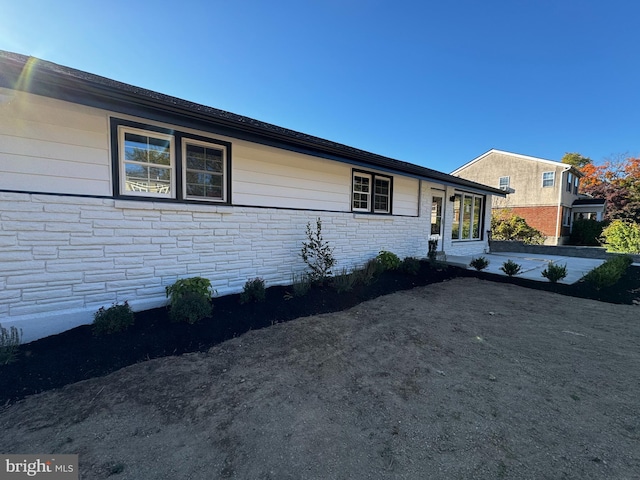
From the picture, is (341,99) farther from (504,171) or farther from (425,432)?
(504,171)

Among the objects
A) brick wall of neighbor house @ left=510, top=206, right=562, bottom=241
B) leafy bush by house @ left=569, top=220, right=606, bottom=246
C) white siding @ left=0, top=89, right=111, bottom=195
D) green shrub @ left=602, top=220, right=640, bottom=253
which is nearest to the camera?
white siding @ left=0, top=89, right=111, bottom=195

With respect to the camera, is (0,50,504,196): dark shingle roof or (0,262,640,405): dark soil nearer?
(0,262,640,405): dark soil

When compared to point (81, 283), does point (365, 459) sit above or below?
below

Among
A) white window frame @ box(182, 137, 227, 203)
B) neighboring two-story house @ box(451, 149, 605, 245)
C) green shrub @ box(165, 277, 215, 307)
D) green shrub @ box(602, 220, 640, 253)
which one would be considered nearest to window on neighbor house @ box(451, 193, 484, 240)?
green shrub @ box(602, 220, 640, 253)

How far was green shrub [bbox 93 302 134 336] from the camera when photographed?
3.46 m

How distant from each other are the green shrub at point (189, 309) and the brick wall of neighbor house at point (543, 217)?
83.7 feet

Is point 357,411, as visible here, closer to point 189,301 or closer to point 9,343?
point 189,301

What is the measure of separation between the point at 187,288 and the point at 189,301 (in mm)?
368

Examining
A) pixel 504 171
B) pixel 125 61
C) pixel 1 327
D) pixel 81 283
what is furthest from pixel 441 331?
pixel 504 171

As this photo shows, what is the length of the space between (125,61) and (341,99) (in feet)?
30.4

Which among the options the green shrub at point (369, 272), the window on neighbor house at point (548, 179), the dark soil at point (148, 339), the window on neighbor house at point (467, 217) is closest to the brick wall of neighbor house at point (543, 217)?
the window on neighbor house at point (548, 179)

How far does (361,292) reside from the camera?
19.2 feet

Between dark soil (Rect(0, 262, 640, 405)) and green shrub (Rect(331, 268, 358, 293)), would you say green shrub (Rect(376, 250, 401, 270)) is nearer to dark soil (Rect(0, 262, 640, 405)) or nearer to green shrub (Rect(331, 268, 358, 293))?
dark soil (Rect(0, 262, 640, 405))

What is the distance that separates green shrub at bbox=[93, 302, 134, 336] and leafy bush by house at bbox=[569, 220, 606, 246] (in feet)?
92.1
